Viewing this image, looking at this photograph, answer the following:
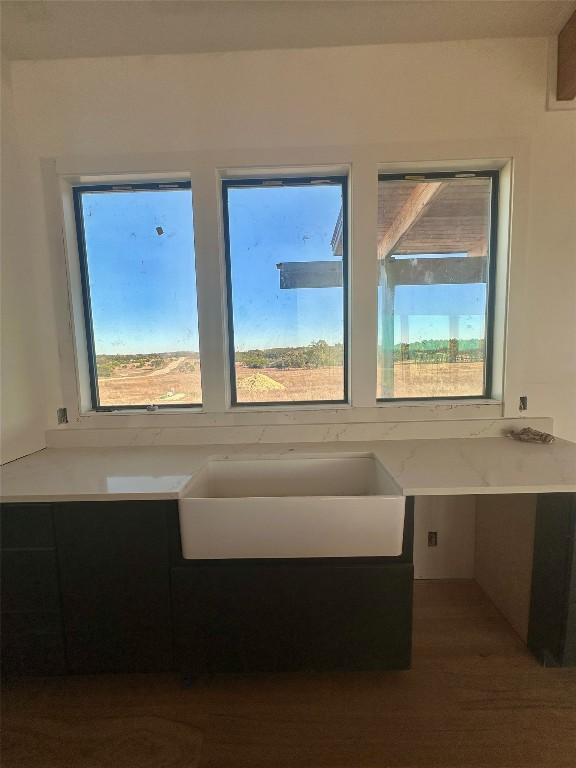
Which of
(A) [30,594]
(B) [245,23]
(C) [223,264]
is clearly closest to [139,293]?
(C) [223,264]

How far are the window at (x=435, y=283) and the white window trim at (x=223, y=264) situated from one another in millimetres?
69

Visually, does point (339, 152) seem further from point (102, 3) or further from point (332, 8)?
point (102, 3)

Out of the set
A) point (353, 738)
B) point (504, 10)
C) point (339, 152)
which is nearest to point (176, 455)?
point (353, 738)

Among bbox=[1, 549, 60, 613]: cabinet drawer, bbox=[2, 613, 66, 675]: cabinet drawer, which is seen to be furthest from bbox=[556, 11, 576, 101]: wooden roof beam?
bbox=[2, 613, 66, 675]: cabinet drawer

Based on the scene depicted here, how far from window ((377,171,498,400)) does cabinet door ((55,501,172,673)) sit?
54.3 inches

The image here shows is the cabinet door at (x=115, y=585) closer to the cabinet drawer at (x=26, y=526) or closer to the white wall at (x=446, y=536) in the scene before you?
the cabinet drawer at (x=26, y=526)

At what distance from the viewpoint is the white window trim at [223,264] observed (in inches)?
68.5

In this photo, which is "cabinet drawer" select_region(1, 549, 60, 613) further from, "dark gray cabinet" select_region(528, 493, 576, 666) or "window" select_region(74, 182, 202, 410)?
"dark gray cabinet" select_region(528, 493, 576, 666)

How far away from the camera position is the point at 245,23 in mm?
1553

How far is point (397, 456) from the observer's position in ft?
5.32

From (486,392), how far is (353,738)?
170 centimetres

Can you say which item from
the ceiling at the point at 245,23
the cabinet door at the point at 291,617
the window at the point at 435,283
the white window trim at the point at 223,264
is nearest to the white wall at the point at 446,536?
the white window trim at the point at 223,264

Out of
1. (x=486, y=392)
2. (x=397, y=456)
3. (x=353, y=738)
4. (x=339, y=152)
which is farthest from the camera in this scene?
(x=486, y=392)

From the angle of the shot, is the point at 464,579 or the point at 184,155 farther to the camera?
the point at 464,579
